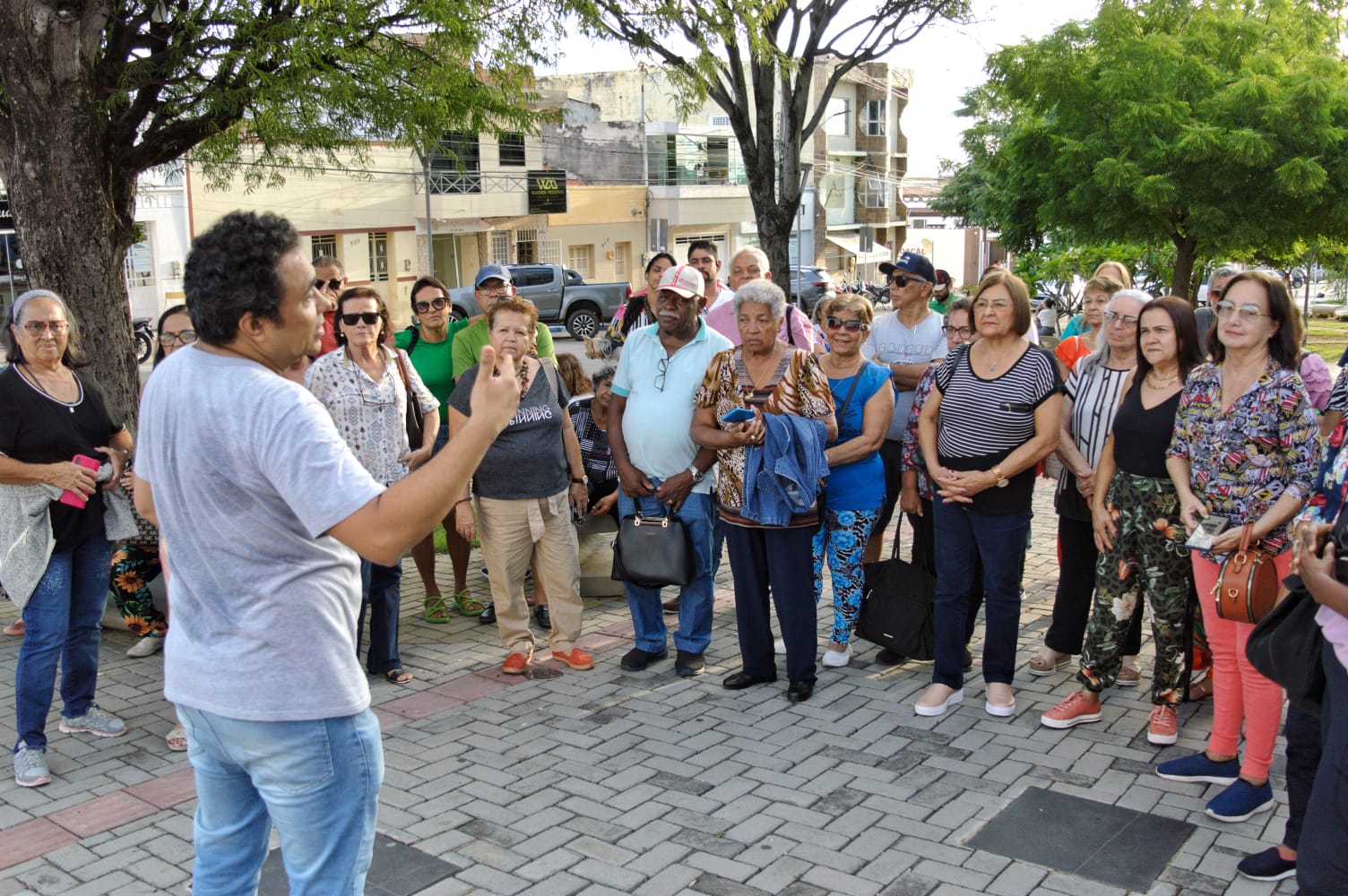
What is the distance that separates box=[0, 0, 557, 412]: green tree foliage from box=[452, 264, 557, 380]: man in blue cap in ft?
6.65

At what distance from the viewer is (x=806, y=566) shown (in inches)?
215

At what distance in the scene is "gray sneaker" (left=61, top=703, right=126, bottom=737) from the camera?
5.16 meters

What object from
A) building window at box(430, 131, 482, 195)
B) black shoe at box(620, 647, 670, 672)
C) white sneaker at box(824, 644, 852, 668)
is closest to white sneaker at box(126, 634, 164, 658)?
black shoe at box(620, 647, 670, 672)

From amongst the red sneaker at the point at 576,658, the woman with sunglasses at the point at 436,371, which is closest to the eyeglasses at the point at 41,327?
the woman with sunglasses at the point at 436,371

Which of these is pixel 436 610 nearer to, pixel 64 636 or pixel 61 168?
pixel 64 636

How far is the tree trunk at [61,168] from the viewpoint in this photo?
22.8ft

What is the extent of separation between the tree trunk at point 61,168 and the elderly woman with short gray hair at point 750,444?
395 cm

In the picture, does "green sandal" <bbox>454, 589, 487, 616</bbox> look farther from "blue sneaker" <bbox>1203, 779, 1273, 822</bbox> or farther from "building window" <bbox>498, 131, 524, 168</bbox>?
"building window" <bbox>498, 131, 524, 168</bbox>

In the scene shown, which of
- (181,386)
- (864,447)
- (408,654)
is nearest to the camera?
(181,386)

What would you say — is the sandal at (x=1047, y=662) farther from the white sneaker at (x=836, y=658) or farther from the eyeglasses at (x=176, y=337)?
the eyeglasses at (x=176, y=337)

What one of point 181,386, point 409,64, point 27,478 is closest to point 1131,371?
point 181,386

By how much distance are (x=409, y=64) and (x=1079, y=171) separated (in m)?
8.34

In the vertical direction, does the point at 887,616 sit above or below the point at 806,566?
below

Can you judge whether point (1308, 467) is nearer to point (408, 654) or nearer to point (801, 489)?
point (801, 489)
